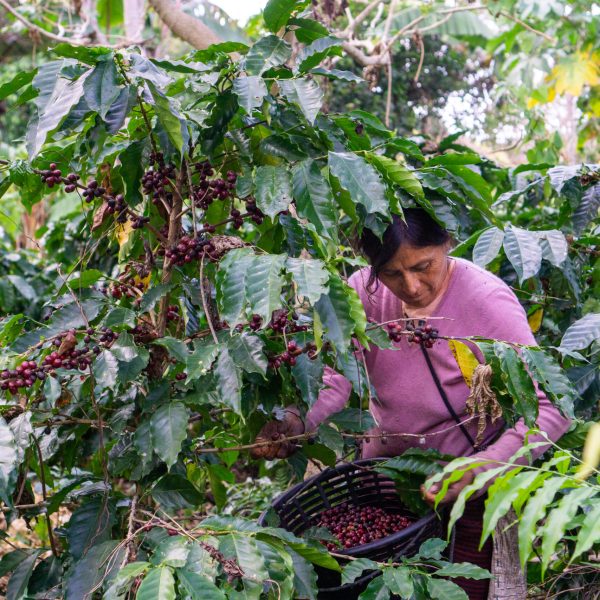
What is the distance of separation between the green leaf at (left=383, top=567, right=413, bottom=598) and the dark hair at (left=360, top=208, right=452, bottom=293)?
0.70 metres

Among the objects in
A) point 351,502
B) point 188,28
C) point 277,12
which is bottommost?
point 351,502

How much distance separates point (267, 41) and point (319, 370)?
0.67 meters

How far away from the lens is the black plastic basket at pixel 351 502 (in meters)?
1.72

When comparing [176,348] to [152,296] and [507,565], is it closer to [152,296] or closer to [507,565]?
[152,296]

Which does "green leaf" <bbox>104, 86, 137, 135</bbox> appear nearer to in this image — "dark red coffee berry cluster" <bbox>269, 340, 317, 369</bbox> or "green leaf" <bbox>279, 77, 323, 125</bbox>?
"green leaf" <bbox>279, 77, 323, 125</bbox>

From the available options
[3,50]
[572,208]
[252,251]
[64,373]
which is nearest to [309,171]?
[252,251]

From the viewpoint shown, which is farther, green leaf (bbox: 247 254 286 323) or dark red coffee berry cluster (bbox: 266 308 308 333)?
dark red coffee berry cluster (bbox: 266 308 308 333)

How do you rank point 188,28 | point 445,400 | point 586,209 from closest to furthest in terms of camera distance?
point 445,400
point 586,209
point 188,28

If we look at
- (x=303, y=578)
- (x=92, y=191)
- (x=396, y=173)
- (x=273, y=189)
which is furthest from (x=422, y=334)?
(x=92, y=191)

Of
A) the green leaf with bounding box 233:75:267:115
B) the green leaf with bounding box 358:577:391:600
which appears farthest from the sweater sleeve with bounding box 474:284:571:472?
the green leaf with bounding box 233:75:267:115

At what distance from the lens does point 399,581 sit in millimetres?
1517

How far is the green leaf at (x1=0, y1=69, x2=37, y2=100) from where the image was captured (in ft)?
4.96

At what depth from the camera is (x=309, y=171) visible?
1.55 metres

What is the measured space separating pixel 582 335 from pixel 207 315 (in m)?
0.93
